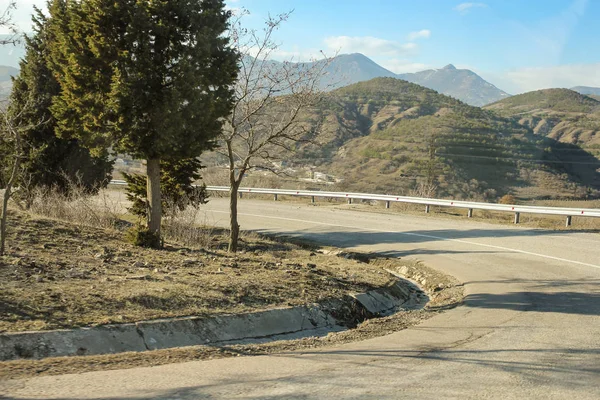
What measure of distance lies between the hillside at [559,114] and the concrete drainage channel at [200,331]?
196 feet

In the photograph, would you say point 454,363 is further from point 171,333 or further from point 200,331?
point 171,333

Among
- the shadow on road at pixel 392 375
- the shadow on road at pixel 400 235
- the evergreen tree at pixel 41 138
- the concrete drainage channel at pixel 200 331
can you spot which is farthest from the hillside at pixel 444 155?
the shadow on road at pixel 392 375

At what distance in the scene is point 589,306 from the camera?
10.2m

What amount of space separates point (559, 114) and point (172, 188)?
8632 cm

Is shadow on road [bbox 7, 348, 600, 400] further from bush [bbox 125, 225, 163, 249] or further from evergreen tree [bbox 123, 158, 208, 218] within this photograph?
evergreen tree [bbox 123, 158, 208, 218]

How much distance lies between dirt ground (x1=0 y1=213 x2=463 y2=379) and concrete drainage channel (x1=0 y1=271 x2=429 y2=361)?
0.25 m

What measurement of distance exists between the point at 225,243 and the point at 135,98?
7.56m

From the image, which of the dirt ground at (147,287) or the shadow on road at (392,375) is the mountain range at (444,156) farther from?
the shadow on road at (392,375)

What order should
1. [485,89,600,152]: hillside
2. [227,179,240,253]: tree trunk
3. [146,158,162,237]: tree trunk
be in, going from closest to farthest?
[146,158,162,237]: tree trunk → [227,179,240,253]: tree trunk → [485,89,600,152]: hillside

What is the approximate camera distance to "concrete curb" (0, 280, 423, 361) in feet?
21.9

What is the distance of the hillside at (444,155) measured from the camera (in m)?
49.3

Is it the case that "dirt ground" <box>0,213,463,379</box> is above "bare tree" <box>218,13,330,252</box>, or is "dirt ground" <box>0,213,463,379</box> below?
below

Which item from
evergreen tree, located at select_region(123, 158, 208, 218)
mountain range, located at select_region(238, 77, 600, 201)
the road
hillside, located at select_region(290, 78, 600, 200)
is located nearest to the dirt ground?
the road

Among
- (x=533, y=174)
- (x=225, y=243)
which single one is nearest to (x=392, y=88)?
(x=533, y=174)
